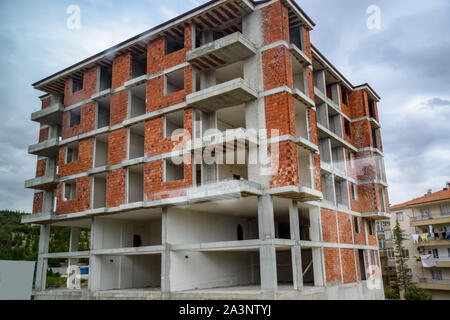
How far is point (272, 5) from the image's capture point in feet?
61.8

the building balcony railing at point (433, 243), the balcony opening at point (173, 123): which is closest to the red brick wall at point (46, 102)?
the balcony opening at point (173, 123)

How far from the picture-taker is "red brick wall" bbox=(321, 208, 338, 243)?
22.0 meters

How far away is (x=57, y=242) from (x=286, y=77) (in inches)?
970

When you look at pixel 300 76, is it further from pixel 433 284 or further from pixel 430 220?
pixel 433 284

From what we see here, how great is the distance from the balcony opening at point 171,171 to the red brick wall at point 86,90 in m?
7.55

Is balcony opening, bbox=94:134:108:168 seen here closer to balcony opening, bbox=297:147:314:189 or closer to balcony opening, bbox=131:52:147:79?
balcony opening, bbox=131:52:147:79

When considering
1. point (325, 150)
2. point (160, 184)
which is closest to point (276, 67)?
point (160, 184)

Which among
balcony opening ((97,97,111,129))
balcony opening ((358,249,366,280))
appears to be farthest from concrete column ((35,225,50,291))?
balcony opening ((358,249,366,280))

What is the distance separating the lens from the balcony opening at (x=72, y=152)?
2495 centimetres

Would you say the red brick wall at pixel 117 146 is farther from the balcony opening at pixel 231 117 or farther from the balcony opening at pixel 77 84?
the balcony opening at pixel 77 84

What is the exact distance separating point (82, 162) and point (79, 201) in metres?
2.40

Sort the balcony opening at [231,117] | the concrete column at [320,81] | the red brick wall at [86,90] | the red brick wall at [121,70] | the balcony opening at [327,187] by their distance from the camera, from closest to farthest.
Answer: the balcony opening at [231,117]
the red brick wall at [121,70]
the balcony opening at [327,187]
the red brick wall at [86,90]
the concrete column at [320,81]

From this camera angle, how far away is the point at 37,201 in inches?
1100
